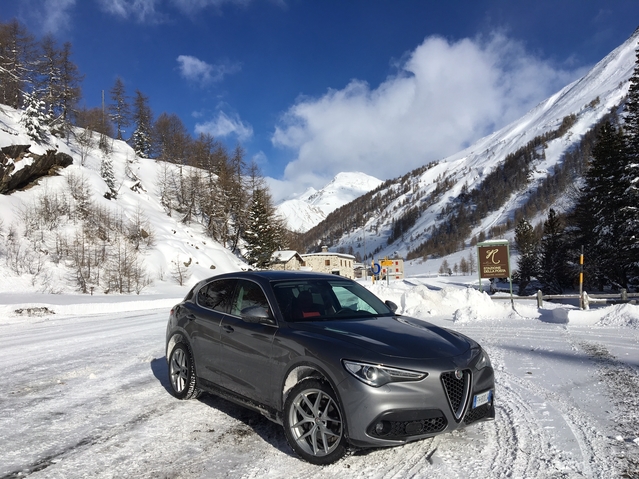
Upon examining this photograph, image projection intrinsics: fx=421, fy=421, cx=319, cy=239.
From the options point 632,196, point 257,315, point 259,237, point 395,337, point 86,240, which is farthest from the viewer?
point 259,237

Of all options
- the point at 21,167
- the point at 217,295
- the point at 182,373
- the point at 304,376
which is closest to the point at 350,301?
the point at 304,376

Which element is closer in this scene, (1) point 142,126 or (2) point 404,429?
(2) point 404,429

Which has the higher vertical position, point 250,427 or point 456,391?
point 456,391

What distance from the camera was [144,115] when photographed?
2960 inches

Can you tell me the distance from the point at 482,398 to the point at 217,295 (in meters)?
3.31

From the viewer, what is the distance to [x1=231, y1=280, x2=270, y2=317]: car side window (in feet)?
15.1

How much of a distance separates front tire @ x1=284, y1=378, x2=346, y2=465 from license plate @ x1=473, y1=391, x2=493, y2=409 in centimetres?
117

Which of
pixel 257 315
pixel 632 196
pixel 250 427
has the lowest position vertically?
pixel 250 427

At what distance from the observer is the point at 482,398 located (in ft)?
12.2

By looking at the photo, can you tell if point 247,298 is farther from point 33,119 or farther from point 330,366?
point 33,119

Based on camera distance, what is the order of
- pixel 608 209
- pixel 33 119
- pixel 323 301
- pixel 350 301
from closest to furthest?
pixel 323 301
pixel 350 301
pixel 608 209
pixel 33 119

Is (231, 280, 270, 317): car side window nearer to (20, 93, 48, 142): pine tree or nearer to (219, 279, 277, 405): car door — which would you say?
(219, 279, 277, 405): car door

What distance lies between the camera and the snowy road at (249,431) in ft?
11.3

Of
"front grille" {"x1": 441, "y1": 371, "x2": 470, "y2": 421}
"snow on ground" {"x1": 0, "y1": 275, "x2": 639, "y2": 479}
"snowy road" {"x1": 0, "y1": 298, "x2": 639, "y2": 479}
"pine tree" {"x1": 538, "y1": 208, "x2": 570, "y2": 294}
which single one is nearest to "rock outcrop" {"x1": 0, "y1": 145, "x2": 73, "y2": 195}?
"snow on ground" {"x1": 0, "y1": 275, "x2": 639, "y2": 479}
